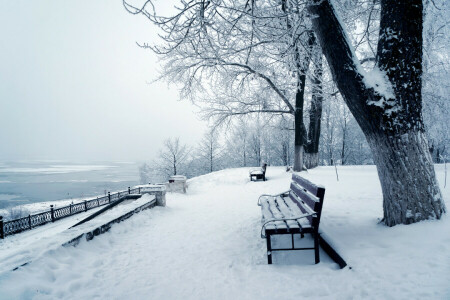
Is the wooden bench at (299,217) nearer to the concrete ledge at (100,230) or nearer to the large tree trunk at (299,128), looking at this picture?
the concrete ledge at (100,230)

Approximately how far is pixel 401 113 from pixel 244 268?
2930mm

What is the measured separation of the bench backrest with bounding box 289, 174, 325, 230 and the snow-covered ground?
503mm

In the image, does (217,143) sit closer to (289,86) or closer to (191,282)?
(289,86)

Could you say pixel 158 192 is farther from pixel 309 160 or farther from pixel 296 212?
pixel 309 160

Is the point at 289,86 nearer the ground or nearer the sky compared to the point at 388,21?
nearer the sky

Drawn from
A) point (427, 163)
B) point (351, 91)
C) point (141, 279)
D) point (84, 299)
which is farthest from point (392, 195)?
point (84, 299)

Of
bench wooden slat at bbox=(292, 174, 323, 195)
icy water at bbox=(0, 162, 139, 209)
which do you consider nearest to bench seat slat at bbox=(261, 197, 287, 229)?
bench wooden slat at bbox=(292, 174, 323, 195)

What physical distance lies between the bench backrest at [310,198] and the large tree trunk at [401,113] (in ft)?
3.47

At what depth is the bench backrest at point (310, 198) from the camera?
3119 millimetres

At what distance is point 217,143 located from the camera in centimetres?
3578

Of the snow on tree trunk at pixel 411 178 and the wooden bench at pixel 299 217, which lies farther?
the snow on tree trunk at pixel 411 178

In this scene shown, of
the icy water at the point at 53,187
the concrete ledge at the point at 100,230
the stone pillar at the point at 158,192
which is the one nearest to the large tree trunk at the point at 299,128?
the stone pillar at the point at 158,192

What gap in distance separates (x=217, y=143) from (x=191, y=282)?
1300 inches

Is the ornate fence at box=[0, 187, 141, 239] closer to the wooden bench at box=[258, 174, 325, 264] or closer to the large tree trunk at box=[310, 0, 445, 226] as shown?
the wooden bench at box=[258, 174, 325, 264]
